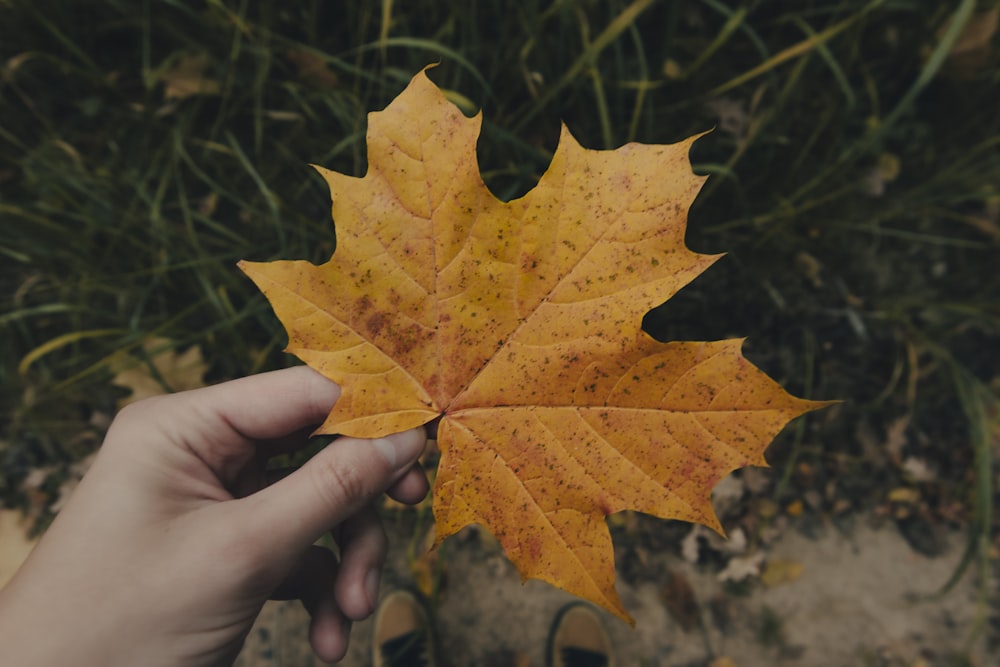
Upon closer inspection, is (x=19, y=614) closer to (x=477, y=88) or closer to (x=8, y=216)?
(x=8, y=216)

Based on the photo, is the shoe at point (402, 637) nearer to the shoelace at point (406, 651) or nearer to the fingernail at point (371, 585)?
the shoelace at point (406, 651)

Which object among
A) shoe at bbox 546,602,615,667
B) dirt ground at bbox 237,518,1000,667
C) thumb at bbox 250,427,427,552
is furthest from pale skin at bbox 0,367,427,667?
shoe at bbox 546,602,615,667

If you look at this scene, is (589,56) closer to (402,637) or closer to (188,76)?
(188,76)

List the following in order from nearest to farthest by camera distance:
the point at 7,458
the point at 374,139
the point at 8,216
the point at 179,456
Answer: the point at 374,139
the point at 179,456
the point at 8,216
the point at 7,458

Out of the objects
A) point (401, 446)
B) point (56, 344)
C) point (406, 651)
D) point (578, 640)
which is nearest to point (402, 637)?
point (406, 651)

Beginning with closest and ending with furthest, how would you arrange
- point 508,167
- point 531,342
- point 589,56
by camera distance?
point 531,342 < point 589,56 < point 508,167

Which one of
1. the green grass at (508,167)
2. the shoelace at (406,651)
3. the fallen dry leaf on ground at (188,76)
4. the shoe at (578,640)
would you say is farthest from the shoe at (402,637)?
the fallen dry leaf on ground at (188,76)

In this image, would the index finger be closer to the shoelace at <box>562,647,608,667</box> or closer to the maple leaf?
the maple leaf

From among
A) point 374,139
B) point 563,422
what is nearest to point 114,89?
point 374,139
